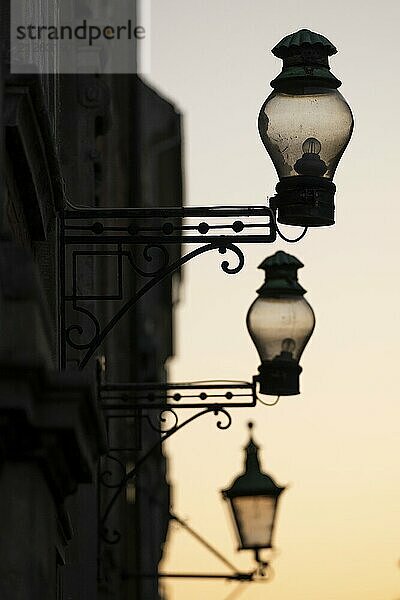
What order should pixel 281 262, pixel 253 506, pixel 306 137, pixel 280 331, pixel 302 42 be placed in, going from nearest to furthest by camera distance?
1. pixel 306 137
2. pixel 302 42
3. pixel 280 331
4. pixel 281 262
5. pixel 253 506

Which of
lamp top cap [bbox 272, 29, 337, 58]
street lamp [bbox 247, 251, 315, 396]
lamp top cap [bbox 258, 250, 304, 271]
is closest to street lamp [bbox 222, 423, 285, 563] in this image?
lamp top cap [bbox 258, 250, 304, 271]

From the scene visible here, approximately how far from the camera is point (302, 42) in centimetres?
1002

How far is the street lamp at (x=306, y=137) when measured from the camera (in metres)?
9.73

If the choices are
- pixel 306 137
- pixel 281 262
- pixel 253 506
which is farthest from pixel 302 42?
pixel 253 506

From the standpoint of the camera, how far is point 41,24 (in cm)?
988

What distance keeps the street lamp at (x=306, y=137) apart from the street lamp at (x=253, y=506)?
5.37 meters

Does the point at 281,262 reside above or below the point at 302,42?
above

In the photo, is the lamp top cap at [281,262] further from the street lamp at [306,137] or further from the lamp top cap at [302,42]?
the street lamp at [306,137]

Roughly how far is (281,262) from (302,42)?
10.9 ft

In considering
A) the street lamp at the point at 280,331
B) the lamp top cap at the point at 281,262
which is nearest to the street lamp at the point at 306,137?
the street lamp at the point at 280,331

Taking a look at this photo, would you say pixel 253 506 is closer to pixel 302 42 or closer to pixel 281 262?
pixel 281 262

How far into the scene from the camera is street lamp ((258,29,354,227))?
9.73 m

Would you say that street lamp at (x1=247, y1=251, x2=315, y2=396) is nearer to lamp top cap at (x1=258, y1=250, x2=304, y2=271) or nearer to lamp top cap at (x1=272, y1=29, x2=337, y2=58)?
lamp top cap at (x1=258, y1=250, x2=304, y2=271)

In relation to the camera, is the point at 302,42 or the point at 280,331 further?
the point at 280,331
